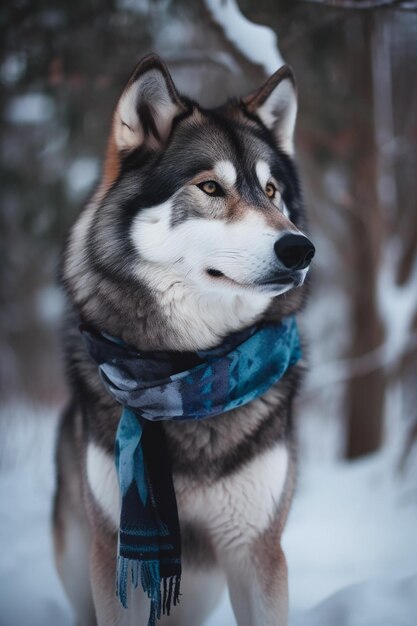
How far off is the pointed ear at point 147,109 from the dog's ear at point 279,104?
1.32 ft

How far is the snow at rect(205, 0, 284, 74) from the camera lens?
2.60m

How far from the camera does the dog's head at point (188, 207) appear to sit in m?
1.64

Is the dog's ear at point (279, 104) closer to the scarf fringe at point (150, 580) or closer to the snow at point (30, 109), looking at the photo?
the scarf fringe at point (150, 580)

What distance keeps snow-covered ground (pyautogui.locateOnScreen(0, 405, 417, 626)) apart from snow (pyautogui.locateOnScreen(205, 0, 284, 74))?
103 inches

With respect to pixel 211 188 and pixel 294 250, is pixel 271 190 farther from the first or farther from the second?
pixel 294 250

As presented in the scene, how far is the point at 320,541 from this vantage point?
3.41 metres

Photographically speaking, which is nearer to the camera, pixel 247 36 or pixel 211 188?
pixel 211 188

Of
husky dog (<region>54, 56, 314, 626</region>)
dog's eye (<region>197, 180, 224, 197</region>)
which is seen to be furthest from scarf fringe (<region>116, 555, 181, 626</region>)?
dog's eye (<region>197, 180, 224, 197</region>)

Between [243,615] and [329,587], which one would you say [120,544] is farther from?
[329,587]

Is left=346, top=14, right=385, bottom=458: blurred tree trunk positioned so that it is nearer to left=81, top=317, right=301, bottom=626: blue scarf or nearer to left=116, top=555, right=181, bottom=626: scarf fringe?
left=81, top=317, right=301, bottom=626: blue scarf

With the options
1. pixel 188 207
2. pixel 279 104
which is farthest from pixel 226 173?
pixel 279 104

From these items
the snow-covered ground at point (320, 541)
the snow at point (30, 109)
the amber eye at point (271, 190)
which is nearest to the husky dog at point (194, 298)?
the amber eye at point (271, 190)

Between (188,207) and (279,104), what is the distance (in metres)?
0.80

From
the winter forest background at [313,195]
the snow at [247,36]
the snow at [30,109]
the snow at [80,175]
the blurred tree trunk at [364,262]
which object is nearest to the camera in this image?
the snow at [247,36]
